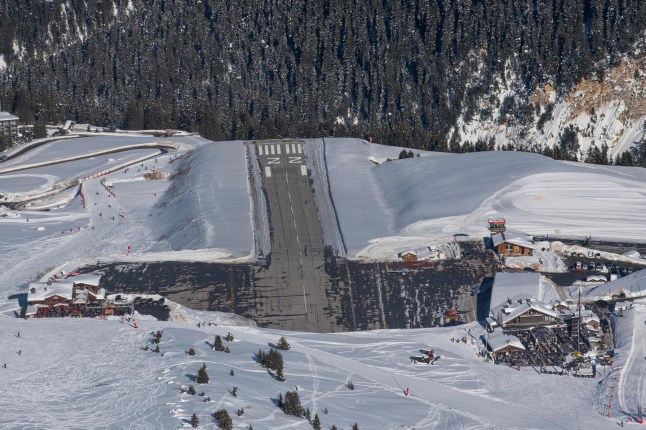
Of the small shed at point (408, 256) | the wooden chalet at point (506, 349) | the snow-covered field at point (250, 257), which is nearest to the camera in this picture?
the snow-covered field at point (250, 257)

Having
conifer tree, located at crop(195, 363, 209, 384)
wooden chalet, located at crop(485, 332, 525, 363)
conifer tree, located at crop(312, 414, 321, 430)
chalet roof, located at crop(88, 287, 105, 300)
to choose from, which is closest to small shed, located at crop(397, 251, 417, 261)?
wooden chalet, located at crop(485, 332, 525, 363)

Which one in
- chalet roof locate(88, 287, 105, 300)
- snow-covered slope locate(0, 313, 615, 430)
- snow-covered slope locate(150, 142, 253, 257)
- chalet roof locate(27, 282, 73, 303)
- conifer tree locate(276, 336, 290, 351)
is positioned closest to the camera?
snow-covered slope locate(0, 313, 615, 430)

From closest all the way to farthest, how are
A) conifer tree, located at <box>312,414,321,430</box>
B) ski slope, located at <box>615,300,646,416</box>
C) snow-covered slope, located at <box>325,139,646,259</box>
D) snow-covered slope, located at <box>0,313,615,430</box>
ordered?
conifer tree, located at <box>312,414,321,430</box>, snow-covered slope, located at <box>0,313,615,430</box>, ski slope, located at <box>615,300,646,416</box>, snow-covered slope, located at <box>325,139,646,259</box>

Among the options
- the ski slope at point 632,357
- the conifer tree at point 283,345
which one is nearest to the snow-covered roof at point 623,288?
the ski slope at point 632,357

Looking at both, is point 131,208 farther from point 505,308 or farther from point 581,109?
point 581,109

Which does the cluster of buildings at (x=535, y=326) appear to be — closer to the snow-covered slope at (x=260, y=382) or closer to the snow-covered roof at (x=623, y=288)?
the snow-covered slope at (x=260, y=382)

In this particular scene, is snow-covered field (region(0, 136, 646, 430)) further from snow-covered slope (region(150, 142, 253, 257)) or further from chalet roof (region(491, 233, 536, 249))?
chalet roof (region(491, 233, 536, 249))

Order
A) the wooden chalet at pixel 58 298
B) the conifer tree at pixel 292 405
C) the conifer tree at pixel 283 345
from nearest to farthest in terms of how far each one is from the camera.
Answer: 1. the conifer tree at pixel 292 405
2. the conifer tree at pixel 283 345
3. the wooden chalet at pixel 58 298
